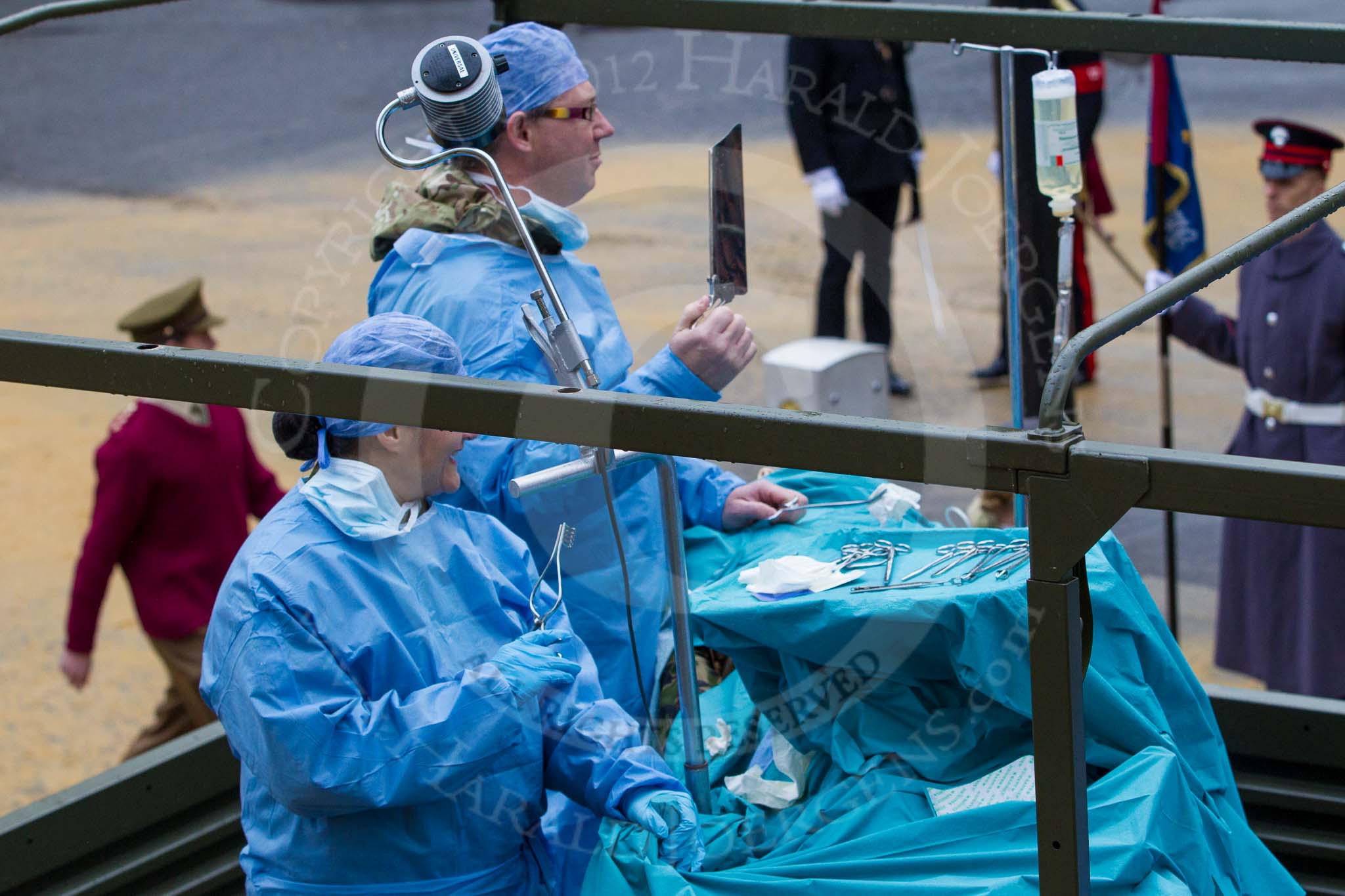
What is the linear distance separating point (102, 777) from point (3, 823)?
182 millimetres

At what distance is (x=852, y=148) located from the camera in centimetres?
589

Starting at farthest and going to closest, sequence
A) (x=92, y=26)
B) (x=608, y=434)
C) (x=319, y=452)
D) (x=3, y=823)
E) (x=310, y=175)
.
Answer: (x=92, y=26) < (x=310, y=175) < (x=3, y=823) < (x=319, y=452) < (x=608, y=434)

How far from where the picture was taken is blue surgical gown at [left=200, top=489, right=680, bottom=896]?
179 centimetres

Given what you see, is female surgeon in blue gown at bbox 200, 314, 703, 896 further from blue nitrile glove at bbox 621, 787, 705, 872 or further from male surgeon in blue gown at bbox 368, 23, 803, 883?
male surgeon in blue gown at bbox 368, 23, 803, 883

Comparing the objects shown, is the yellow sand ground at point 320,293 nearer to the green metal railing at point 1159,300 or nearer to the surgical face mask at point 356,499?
the surgical face mask at point 356,499

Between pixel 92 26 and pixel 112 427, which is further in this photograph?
pixel 92 26

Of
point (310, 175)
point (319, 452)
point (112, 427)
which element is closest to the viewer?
point (319, 452)

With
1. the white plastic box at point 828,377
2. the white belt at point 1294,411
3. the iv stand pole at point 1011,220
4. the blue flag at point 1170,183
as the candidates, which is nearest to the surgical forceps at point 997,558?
the iv stand pole at point 1011,220

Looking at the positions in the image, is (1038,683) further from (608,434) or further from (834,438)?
(608,434)

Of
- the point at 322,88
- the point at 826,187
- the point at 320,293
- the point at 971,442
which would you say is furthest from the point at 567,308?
the point at 322,88

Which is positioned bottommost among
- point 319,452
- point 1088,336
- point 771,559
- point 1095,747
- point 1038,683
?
point 1095,747

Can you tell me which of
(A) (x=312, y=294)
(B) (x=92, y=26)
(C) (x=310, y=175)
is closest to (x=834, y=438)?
(A) (x=312, y=294)

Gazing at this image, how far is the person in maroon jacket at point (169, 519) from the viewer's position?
3.47 metres

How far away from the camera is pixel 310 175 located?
9.77 meters
